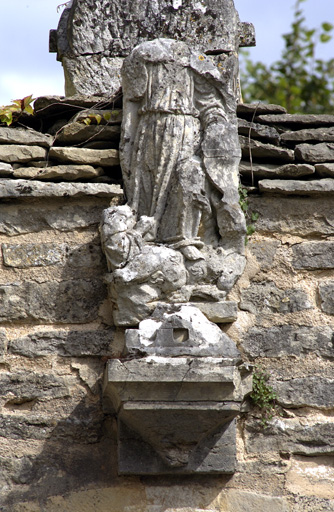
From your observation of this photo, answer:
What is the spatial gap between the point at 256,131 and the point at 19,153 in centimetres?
119

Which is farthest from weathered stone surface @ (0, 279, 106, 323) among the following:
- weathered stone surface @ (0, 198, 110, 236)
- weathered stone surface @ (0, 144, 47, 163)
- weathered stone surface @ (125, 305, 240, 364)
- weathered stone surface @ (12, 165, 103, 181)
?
weathered stone surface @ (0, 144, 47, 163)

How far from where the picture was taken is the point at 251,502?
3.98 m

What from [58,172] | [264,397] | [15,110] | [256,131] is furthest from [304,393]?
[15,110]

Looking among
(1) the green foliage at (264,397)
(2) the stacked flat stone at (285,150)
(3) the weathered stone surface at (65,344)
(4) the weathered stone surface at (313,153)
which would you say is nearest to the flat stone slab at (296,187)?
(2) the stacked flat stone at (285,150)

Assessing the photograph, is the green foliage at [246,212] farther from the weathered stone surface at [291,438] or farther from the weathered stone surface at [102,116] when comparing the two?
the weathered stone surface at [291,438]

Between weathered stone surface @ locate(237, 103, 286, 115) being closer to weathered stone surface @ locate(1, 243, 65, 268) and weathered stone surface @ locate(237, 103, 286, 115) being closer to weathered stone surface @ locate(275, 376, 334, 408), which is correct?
weathered stone surface @ locate(1, 243, 65, 268)

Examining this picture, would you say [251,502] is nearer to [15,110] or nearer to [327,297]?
[327,297]

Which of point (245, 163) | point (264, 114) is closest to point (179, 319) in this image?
point (245, 163)

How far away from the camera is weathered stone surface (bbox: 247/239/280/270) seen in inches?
173

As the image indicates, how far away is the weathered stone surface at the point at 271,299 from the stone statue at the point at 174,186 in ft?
0.53

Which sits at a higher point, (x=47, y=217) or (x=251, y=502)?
(x=47, y=217)

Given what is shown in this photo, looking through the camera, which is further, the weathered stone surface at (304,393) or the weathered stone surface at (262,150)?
the weathered stone surface at (262,150)

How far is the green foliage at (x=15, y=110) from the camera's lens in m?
4.42

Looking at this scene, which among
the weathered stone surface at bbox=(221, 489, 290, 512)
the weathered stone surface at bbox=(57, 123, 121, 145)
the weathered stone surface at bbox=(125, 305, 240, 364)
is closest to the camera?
the weathered stone surface at bbox=(125, 305, 240, 364)
